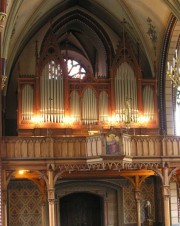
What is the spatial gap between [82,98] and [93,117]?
99 cm

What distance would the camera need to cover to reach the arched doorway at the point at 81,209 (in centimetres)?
2930

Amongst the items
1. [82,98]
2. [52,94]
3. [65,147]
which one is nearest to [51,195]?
[65,147]

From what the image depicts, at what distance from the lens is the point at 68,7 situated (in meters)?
28.6

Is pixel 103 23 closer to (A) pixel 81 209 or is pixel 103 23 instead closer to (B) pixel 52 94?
(B) pixel 52 94

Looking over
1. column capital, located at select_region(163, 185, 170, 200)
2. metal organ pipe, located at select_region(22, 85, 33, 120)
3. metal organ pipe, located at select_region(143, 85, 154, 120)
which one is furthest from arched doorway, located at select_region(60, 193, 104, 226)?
column capital, located at select_region(163, 185, 170, 200)

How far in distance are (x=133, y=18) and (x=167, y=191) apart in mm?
8359

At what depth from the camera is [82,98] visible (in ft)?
87.7

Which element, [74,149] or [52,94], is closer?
[74,149]

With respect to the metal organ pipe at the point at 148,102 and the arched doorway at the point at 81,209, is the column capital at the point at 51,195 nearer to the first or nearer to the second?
the arched doorway at the point at 81,209

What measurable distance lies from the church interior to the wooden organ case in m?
0.05

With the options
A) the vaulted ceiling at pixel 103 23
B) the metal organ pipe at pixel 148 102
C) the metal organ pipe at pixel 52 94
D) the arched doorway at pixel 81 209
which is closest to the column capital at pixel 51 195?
the metal organ pipe at pixel 52 94

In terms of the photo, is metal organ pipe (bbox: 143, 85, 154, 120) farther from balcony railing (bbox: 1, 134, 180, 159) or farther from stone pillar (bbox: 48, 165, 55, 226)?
stone pillar (bbox: 48, 165, 55, 226)

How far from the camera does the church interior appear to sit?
23.7 meters

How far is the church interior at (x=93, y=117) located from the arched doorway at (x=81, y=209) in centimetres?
5
